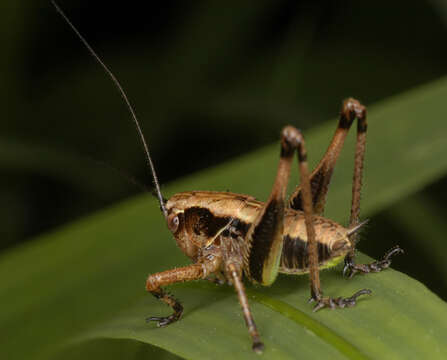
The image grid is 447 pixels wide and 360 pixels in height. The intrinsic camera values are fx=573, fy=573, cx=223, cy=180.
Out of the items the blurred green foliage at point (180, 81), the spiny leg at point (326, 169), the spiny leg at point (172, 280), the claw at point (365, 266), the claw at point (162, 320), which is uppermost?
Result: the blurred green foliage at point (180, 81)

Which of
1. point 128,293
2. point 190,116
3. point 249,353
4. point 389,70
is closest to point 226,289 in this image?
point 128,293

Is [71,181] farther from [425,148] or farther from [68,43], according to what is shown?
[425,148]

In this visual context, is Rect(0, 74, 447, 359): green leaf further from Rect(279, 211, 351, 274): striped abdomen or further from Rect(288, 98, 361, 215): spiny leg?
Rect(288, 98, 361, 215): spiny leg

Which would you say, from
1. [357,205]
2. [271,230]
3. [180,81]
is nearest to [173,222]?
[271,230]

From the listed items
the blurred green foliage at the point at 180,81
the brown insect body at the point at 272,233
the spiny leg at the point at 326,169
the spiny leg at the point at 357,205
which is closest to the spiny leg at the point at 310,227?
the brown insect body at the point at 272,233

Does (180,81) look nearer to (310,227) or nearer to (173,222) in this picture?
(173,222)

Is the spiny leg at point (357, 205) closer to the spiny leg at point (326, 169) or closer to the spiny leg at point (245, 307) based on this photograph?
the spiny leg at point (326, 169)
